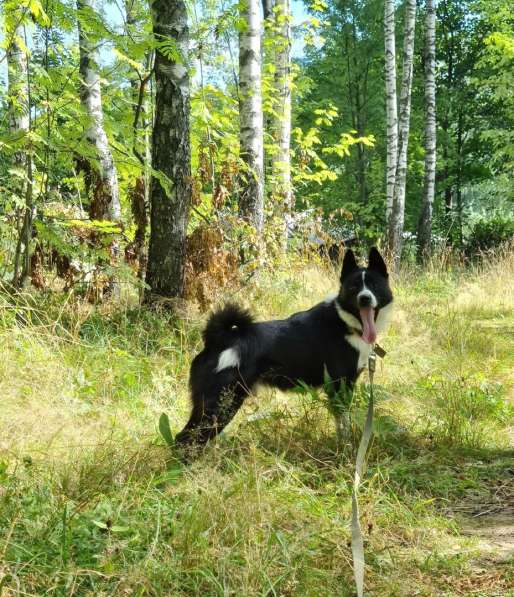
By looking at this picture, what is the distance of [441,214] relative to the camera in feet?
76.6

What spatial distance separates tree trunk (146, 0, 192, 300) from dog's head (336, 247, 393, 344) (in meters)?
2.06

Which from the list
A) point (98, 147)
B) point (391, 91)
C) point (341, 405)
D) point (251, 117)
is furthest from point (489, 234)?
point (341, 405)

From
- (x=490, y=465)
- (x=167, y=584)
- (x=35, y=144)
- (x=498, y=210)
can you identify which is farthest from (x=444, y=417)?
(x=498, y=210)

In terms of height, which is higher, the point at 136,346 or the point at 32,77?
the point at 32,77

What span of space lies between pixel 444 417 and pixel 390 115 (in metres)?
11.3

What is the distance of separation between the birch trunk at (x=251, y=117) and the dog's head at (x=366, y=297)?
359cm

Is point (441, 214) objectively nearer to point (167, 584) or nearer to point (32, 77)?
point (32, 77)

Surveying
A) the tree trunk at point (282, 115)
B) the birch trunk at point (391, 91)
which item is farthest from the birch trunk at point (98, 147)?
the birch trunk at point (391, 91)

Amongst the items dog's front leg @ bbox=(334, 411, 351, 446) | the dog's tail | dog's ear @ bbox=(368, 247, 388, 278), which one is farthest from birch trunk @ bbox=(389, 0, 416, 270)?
the dog's tail

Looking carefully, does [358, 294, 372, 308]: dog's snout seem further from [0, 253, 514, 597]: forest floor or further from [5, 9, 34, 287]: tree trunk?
[5, 9, 34, 287]: tree trunk

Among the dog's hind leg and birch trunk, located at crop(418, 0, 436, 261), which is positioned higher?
birch trunk, located at crop(418, 0, 436, 261)

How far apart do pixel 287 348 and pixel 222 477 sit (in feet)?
3.96

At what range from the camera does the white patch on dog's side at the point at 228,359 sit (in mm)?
3535

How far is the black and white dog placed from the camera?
3500 millimetres
